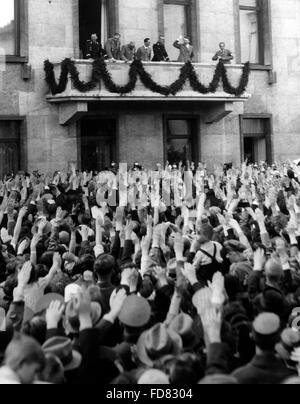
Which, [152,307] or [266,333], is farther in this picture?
[152,307]

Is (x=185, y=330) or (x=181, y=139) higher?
(x=181, y=139)

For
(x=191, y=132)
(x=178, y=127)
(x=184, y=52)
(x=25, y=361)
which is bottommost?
(x=25, y=361)

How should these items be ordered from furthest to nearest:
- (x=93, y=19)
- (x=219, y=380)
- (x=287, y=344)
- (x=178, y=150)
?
1. (x=178, y=150)
2. (x=93, y=19)
3. (x=287, y=344)
4. (x=219, y=380)

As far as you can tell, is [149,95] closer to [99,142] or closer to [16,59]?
[99,142]

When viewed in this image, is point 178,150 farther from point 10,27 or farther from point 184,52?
point 10,27

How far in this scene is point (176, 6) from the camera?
76.7 feet

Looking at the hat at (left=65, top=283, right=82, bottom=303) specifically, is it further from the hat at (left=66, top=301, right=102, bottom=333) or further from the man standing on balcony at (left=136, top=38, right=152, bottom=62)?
the man standing on balcony at (left=136, top=38, right=152, bottom=62)

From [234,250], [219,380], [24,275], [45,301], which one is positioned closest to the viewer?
[219,380]

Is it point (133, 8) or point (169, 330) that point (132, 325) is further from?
point (133, 8)

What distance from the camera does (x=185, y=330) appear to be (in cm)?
471

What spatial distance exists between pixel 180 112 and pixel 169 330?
1830 cm

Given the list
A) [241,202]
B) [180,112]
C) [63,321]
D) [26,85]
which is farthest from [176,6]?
[63,321]

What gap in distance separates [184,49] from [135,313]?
687 inches

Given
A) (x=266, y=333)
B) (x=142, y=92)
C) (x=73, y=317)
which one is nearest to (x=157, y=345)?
(x=266, y=333)
